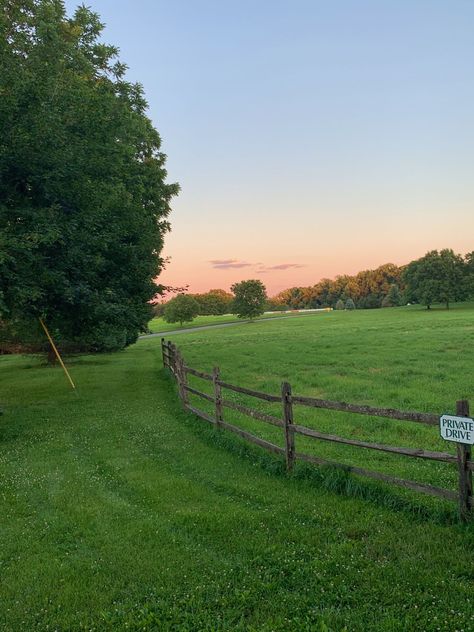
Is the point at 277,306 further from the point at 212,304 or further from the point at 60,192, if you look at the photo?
the point at 60,192

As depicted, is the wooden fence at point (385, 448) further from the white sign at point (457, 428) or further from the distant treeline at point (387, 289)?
the distant treeline at point (387, 289)

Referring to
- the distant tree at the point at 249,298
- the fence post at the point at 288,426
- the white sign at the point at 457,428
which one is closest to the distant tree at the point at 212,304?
the distant tree at the point at 249,298

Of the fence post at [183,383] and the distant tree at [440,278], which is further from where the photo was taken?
the distant tree at [440,278]

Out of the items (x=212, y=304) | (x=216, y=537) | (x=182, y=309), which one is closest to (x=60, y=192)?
(x=216, y=537)

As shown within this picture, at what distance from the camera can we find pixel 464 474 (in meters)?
5.86

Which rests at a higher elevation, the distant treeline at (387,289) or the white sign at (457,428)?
the distant treeline at (387,289)

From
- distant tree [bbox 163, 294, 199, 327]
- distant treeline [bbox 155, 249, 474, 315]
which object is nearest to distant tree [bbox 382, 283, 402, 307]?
distant treeline [bbox 155, 249, 474, 315]

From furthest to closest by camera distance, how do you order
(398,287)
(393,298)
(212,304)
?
(212,304) → (398,287) → (393,298)

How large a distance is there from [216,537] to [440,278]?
85.8 metres

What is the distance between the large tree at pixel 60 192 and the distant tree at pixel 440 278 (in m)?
72.9

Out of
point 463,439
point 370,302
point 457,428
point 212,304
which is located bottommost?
point 463,439

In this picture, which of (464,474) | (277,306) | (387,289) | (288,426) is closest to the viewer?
(464,474)

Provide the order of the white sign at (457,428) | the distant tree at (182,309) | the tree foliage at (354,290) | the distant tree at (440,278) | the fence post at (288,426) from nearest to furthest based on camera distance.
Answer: the white sign at (457,428) < the fence post at (288,426) < the distant tree at (440,278) < the distant tree at (182,309) < the tree foliage at (354,290)

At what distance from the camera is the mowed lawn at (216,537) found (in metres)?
4.48
